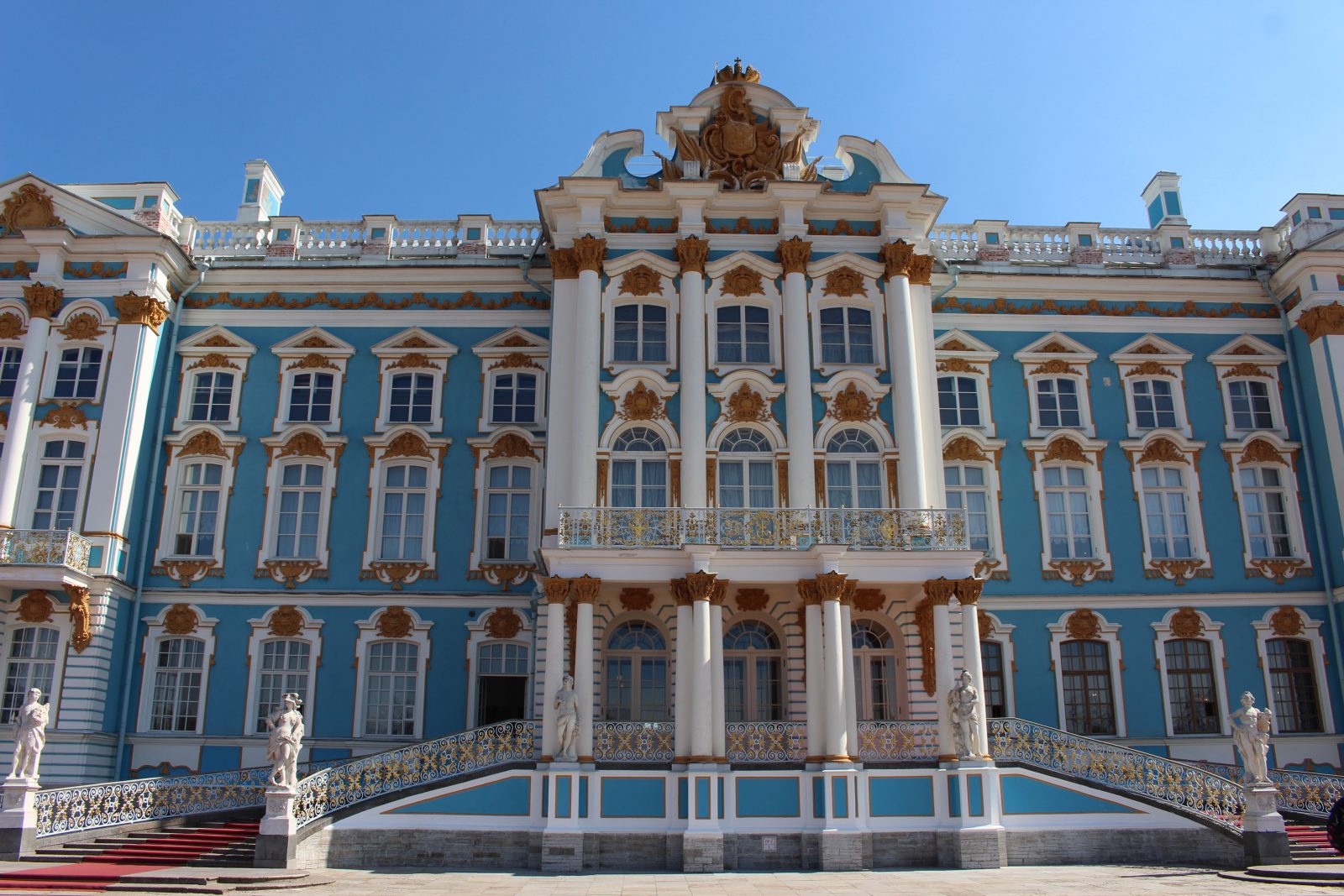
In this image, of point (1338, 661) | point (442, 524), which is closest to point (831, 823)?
point (442, 524)

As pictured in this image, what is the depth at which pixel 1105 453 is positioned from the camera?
86.8 ft

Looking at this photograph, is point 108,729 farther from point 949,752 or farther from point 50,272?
point 949,752

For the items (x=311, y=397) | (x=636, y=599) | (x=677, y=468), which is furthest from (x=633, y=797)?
(x=311, y=397)

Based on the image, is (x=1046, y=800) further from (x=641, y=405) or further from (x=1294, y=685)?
(x=641, y=405)

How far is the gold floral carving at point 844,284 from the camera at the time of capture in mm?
24609

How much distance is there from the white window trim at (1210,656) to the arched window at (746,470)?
9638 millimetres

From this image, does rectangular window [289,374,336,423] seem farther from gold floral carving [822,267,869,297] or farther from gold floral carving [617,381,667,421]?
gold floral carving [822,267,869,297]

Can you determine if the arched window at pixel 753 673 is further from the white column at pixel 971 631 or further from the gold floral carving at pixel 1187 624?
the gold floral carving at pixel 1187 624

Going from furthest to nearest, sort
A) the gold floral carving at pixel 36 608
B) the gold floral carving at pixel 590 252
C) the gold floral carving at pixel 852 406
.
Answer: the gold floral carving at pixel 590 252, the gold floral carving at pixel 852 406, the gold floral carving at pixel 36 608

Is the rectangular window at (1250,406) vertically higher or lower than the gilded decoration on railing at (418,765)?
higher

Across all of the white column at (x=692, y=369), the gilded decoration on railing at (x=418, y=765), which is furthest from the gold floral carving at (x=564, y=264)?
the gilded decoration on railing at (x=418, y=765)

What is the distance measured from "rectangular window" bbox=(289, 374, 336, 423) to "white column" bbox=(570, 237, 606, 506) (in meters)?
6.64

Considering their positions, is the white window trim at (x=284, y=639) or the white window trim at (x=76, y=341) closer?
the white window trim at (x=284, y=639)

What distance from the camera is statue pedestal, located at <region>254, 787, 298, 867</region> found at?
60.2 ft
